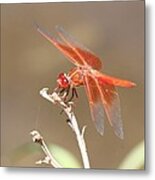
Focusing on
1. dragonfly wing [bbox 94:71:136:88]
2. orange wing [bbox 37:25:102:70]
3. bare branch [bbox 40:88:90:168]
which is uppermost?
orange wing [bbox 37:25:102:70]

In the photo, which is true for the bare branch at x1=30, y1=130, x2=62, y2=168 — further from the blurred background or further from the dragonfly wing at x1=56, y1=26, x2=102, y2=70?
the dragonfly wing at x1=56, y1=26, x2=102, y2=70

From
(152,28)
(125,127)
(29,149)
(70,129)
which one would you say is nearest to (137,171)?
(125,127)

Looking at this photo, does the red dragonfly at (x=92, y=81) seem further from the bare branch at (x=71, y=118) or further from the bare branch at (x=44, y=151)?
the bare branch at (x=44, y=151)

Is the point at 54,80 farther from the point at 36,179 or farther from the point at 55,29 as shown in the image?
the point at 36,179

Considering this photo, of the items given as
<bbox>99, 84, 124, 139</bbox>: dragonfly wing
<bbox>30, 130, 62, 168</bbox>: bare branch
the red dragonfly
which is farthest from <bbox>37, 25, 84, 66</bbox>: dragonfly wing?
<bbox>30, 130, 62, 168</bbox>: bare branch

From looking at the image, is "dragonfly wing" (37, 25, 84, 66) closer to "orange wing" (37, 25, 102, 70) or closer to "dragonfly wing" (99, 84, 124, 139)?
"orange wing" (37, 25, 102, 70)

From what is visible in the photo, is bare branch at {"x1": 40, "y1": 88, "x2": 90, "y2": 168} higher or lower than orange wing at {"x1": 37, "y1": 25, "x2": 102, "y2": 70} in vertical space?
lower
